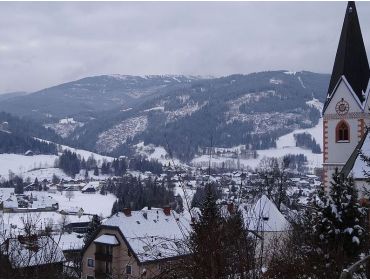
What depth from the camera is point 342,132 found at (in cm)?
2819

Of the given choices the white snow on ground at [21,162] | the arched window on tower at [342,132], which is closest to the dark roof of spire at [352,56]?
the arched window on tower at [342,132]

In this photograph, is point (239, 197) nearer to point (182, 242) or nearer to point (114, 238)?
point (182, 242)

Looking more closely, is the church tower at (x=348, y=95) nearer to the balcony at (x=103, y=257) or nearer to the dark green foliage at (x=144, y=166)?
the balcony at (x=103, y=257)

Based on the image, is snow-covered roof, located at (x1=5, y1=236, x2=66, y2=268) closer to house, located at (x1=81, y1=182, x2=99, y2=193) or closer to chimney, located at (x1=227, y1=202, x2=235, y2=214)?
chimney, located at (x1=227, y1=202, x2=235, y2=214)

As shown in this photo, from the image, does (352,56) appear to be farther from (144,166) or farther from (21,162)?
(21,162)

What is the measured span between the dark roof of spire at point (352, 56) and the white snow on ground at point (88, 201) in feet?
235

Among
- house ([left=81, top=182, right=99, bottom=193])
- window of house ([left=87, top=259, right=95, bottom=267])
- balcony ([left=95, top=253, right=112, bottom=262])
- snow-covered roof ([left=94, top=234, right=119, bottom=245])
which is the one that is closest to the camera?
balcony ([left=95, top=253, right=112, bottom=262])

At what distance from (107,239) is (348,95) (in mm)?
17238

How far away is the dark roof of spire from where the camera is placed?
2750 centimetres

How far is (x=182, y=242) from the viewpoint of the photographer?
7.83m

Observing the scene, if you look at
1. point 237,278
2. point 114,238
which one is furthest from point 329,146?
point 237,278

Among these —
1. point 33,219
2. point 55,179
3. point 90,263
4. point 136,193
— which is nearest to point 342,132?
point 33,219

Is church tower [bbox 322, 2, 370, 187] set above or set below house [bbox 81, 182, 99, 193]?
above

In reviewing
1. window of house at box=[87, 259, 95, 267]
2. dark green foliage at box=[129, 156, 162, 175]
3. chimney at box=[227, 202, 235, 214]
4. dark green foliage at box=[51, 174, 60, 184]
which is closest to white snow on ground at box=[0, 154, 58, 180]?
dark green foliage at box=[51, 174, 60, 184]
